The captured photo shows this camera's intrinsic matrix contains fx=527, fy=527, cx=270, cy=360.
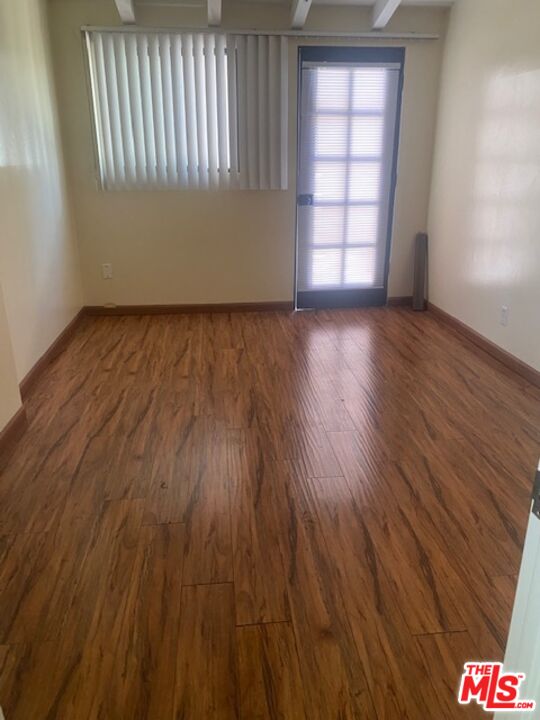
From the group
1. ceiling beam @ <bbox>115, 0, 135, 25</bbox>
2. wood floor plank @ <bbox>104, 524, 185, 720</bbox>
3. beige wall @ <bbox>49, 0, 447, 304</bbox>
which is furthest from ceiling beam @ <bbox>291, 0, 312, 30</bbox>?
wood floor plank @ <bbox>104, 524, 185, 720</bbox>

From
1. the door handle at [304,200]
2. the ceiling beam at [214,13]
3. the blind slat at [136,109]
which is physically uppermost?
the ceiling beam at [214,13]

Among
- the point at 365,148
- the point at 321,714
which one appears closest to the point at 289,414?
the point at 321,714

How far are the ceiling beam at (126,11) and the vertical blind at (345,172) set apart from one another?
4.67 ft

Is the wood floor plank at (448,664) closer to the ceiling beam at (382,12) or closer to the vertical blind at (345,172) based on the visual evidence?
the vertical blind at (345,172)

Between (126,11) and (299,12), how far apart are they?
1.31 metres

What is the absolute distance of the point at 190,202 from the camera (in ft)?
15.4

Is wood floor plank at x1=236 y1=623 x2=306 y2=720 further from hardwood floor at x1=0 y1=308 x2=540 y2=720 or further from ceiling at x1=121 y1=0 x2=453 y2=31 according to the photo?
ceiling at x1=121 y1=0 x2=453 y2=31

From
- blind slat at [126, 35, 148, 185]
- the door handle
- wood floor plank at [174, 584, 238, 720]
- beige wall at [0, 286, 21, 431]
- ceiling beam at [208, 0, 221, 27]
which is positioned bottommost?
wood floor plank at [174, 584, 238, 720]

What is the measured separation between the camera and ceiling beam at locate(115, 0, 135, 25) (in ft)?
12.7

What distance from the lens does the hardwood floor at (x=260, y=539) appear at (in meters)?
1.46

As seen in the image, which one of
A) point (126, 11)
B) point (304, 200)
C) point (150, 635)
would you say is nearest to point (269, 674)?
point (150, 635)

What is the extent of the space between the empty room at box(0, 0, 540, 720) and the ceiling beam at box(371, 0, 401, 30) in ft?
0.37

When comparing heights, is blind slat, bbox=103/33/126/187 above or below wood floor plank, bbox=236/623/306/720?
above

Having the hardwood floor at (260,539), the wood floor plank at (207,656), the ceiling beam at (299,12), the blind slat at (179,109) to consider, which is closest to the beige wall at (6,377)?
the hardwood floor at (260,539)
